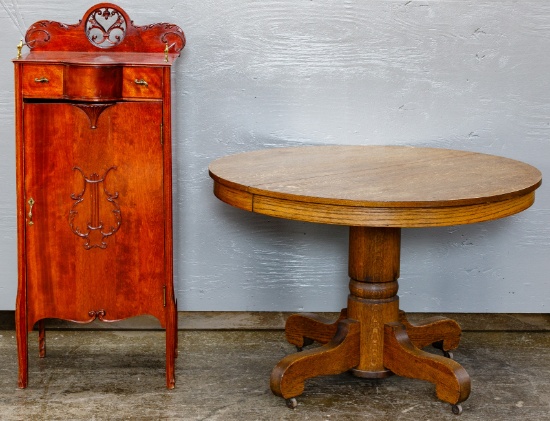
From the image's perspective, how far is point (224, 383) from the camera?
357 cm

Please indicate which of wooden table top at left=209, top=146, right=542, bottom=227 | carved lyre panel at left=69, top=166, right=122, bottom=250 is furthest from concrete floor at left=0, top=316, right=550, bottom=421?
wooden table top at left=209, top=146, right=542, bottom=227

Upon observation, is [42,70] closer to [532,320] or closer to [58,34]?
[58,34]

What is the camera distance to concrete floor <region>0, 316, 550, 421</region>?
3307mm

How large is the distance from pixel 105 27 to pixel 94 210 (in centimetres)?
95

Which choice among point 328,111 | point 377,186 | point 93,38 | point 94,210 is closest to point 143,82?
point 94,210

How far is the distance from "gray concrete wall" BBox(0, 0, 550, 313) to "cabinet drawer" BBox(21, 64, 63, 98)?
740 millimetres

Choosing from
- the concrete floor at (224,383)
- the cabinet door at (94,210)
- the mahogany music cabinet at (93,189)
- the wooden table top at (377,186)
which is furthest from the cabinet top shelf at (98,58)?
the concrete floor at (224,383)

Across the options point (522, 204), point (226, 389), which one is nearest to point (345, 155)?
point (522, 204)

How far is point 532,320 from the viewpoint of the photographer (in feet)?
14.2

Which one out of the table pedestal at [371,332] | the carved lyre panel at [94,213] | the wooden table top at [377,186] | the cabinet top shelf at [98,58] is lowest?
the table pedestal at [371,332]

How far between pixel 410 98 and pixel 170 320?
1521 millimetres

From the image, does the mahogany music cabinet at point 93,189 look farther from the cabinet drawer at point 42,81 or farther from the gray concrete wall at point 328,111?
the gray concrete wall at point 328,111

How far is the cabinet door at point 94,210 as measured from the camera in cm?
339

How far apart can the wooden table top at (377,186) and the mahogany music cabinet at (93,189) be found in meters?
0.31
